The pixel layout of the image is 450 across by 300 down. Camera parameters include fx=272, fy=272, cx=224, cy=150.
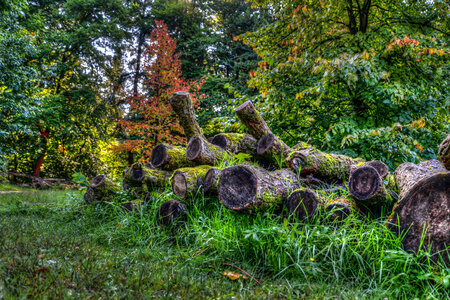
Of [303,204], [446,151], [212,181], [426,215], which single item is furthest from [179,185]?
[446,151]

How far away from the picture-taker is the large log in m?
2.21

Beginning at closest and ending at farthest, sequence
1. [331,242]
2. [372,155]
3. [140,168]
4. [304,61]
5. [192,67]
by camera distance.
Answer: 1. [331,242]
2. [140,168]
3. [372,155]
4. [304,61]
5. [192,67]

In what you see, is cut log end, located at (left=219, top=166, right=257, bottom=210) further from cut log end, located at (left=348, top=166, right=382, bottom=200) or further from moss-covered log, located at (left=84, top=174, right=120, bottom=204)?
moss-covered log, located at (left=84, top=174, right=120, bottom=204)

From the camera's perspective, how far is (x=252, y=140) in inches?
186

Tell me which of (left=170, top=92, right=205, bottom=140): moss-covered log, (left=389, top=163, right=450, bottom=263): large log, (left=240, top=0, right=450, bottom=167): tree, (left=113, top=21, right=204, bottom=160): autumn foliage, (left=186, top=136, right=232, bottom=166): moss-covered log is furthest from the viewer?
(left=113, top=21, right=204, bottom=160): autumn foliage

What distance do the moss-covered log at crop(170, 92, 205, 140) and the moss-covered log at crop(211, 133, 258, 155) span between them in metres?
0.46

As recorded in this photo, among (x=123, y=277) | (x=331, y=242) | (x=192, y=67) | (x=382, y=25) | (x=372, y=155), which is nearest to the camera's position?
(x=123, y=277)

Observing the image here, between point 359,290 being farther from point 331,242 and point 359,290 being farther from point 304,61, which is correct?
point 304,61

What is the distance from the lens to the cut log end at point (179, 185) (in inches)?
144

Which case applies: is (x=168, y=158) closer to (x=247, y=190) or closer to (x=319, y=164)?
(x=247, y=190)

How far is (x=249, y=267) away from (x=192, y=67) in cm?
1464

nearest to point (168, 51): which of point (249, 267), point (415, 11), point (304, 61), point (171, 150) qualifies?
point (304, 61)

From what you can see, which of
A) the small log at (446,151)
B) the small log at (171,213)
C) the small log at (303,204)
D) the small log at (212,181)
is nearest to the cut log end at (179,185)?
the small log at (171,213)

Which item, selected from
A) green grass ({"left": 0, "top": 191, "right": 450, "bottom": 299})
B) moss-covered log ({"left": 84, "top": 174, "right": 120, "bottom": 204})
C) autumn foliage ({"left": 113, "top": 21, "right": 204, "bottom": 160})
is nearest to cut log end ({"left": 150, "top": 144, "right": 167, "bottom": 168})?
moss-covered log ({"left": 84, "top": 174, "right": 120, "bottom": 204})
